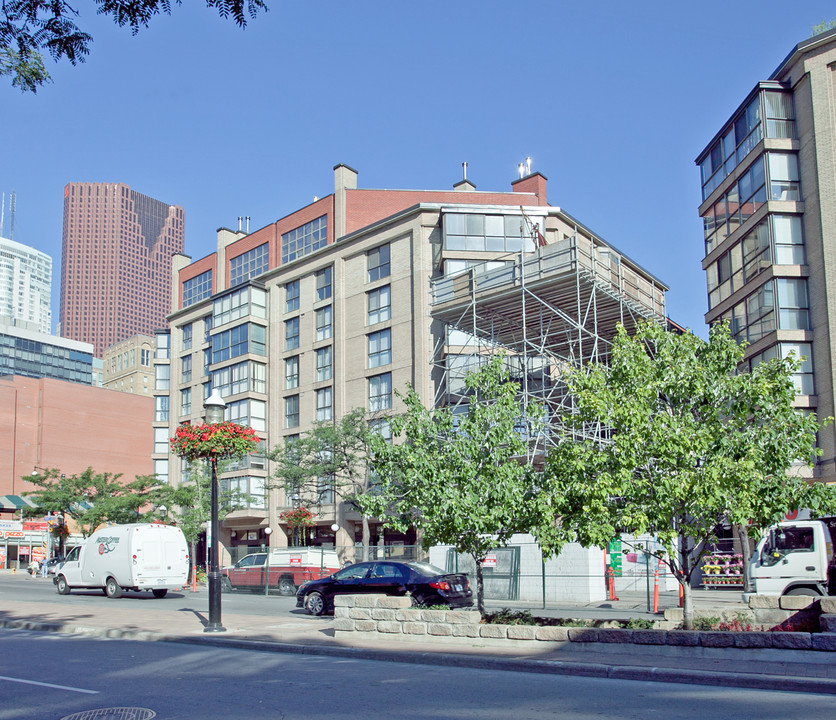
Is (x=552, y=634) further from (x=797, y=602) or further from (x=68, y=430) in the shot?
(x=68, y=430)

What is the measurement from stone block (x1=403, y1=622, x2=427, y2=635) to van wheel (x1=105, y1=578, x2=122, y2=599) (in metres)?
16.5

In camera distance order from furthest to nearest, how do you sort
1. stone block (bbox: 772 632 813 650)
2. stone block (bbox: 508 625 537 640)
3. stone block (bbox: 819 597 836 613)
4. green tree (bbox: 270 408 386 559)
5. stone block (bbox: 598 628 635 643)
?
green tree (bbox: 270 408 386 559) < stone block (bbox: 508 625 537 640) < stone block (bbox: 598 628 635 643) < stone block (bbox: 819 597 836 613) < stone block (bbox: 772 632 813 650)

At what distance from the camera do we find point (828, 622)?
10547mm

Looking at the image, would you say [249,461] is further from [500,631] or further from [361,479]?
[500,631]

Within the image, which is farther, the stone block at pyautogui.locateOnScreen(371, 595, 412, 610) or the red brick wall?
the red brick wall

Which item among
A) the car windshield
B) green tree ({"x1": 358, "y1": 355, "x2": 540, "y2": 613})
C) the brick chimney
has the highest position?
the brick chimney

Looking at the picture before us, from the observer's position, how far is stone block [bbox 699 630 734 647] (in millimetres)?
11039

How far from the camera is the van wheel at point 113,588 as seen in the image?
90.4ft

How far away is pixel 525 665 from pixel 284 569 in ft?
65.5

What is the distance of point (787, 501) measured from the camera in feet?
43.0

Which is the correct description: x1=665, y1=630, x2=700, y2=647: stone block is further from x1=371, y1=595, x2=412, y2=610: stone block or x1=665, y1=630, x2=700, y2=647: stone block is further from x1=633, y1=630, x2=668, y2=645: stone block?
x1=371, y1=595, x2=412, y2=610: stone block

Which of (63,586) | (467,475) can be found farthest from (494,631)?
(63,586)

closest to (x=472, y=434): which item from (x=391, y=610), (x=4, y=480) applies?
(x=391, y=610)

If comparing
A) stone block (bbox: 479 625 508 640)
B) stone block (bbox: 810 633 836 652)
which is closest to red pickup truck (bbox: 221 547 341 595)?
stone block (bbox: 479 625 508 640)
